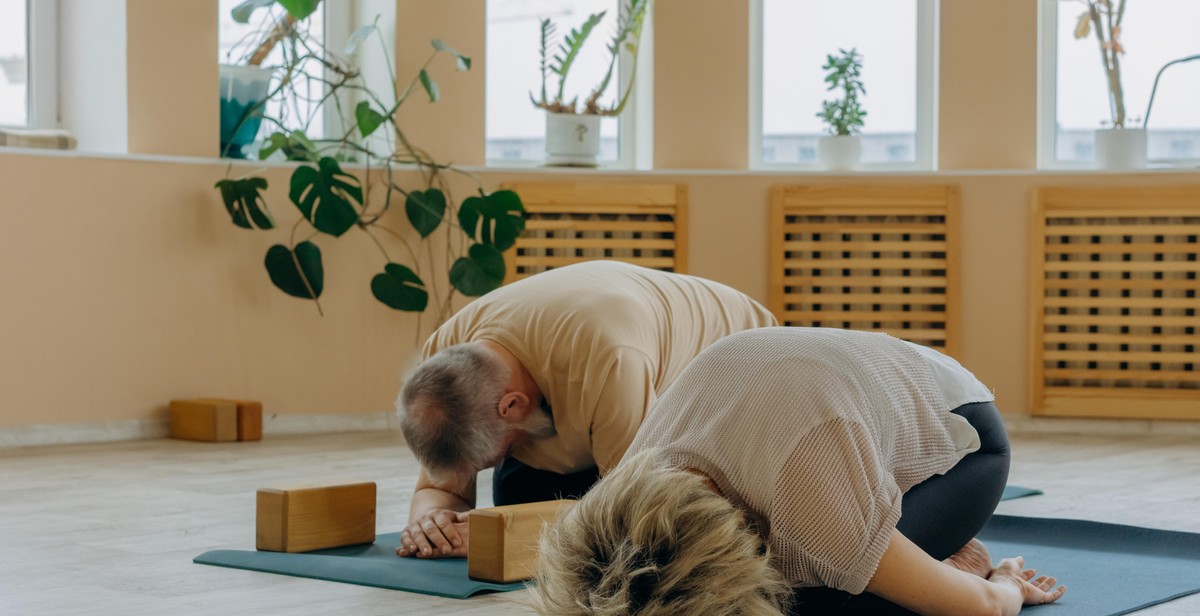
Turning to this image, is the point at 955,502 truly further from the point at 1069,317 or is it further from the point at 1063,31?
the point at 1063,31

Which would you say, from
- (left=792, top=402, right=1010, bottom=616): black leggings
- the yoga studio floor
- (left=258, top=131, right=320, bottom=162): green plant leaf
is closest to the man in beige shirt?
the yoga studio floor

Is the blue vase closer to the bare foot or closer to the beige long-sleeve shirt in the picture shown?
the beige long-sleeve shirt

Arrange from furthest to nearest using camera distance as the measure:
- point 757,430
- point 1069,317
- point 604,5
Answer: point 604,5 → point 1069,317 → point 757,430

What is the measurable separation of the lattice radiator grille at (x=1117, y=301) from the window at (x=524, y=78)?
1948 millimetres

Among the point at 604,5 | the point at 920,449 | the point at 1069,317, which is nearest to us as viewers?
the point at 920,449

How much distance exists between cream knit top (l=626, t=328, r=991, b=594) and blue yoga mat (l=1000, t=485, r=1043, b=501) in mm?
1804

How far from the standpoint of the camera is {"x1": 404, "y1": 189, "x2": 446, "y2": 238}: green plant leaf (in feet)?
17.9

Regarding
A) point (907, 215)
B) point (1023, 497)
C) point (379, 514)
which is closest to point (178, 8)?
point (379, 514)

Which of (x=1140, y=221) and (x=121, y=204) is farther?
(x=1140, y=221)

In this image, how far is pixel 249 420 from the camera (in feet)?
16.7

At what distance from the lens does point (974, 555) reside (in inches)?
91.0

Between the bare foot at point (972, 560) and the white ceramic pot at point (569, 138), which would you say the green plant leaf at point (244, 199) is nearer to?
the white ceramic pot at point (569, 138)

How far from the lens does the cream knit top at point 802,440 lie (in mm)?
1765

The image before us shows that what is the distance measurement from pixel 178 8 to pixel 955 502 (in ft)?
13.4
